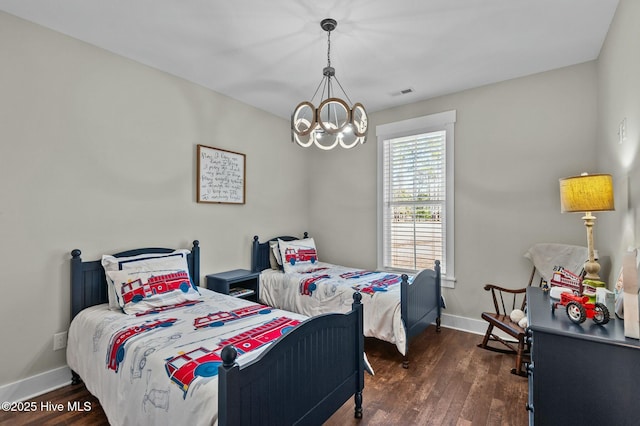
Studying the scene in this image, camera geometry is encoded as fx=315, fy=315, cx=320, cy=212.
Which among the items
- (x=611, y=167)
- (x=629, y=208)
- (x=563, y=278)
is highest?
(x=611, y=167)

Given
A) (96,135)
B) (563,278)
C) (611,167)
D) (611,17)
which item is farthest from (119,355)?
(611,17)

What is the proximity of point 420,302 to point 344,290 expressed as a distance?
726 mm

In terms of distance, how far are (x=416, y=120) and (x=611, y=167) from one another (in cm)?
191

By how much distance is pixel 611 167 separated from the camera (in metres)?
2.36

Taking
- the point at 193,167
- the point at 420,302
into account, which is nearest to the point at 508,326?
the point at 420,302

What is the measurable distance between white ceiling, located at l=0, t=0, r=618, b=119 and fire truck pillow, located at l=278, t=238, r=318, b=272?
189cm

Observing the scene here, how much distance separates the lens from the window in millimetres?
3584

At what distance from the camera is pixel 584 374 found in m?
1.37

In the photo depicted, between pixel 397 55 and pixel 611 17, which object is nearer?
pixel 611 17

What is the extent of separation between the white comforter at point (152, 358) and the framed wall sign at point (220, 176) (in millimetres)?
1372

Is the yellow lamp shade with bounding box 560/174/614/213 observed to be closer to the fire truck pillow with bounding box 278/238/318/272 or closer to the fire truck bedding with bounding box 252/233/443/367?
the fire truck bedding with bounding box 252/233/443/367

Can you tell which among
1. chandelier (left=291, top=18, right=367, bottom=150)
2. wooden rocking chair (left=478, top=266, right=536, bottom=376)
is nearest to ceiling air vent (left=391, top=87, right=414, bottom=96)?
chandelier (left=291, top=18, right=367, bottom=150)

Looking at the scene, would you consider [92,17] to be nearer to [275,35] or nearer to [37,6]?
[37,6]

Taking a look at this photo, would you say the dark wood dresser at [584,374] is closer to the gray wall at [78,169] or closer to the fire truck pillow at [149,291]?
the fire truck pillow at [149,291]
